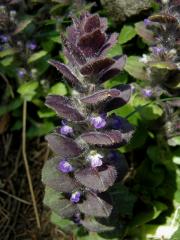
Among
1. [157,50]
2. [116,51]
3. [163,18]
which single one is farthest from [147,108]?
[163,18]

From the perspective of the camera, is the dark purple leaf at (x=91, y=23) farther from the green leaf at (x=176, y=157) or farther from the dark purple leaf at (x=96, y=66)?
the green leaf at (x=176, y=157)

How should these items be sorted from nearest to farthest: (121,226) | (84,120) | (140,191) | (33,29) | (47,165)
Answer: (84,120), (47,165), (121,226), (140,191), (33,29)

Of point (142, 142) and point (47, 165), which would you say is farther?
point (142, 142)

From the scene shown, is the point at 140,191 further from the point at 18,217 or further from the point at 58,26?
the point at 58,26

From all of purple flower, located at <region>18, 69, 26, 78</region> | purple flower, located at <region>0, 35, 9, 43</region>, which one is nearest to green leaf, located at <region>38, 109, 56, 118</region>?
purple flower, located at <region>18, 69, 26, 78</region>

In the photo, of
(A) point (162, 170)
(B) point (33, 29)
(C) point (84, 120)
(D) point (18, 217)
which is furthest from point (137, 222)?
(B) point (33, 29)

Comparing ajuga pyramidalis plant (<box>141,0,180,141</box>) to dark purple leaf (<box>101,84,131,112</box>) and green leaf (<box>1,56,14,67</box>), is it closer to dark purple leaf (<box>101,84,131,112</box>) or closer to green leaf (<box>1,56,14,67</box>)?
dark purple leaf (<box>101,84,131,112</box>)
